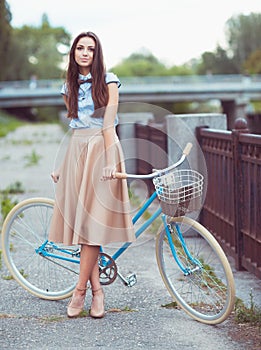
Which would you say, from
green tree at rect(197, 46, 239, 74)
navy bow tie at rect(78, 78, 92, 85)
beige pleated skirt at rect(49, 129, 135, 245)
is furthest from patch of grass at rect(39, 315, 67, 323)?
green tree at rect(197, 46, 239, 74)

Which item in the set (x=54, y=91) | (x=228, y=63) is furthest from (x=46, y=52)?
(x=54, y=91)

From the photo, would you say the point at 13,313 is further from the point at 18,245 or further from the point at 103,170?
the point at 18,245

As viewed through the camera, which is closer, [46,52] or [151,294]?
[151,294]

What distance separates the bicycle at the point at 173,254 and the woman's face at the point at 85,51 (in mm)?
798

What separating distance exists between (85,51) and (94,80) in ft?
0.67

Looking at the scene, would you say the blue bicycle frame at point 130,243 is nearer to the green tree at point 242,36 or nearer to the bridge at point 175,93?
the bridge at point 175,93

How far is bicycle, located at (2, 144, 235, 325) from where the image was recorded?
4641mm

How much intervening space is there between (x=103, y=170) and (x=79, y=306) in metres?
0.95

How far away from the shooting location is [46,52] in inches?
4112

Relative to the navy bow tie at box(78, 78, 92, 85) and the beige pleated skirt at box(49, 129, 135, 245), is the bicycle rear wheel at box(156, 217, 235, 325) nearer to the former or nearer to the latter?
the beige pleated skirt at box(49, 129, 135, 245)

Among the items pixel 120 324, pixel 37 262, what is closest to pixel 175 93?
pixel 37 262

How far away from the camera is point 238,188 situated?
260 inches

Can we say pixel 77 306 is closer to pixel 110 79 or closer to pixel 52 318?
pixel 52 318

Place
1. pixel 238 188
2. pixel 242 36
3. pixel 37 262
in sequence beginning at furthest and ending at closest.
Answer: 1. pixel 242 36
2. pixel 238 188
3. pixel 37 262
